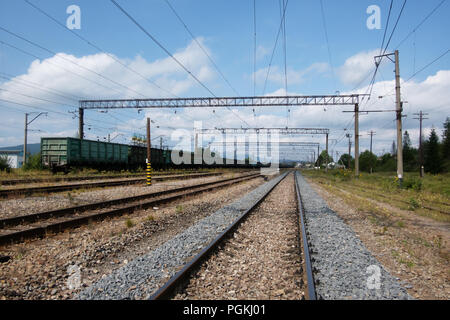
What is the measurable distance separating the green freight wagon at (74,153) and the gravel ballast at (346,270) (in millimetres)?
21847

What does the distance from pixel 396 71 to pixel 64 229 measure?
68.6ft

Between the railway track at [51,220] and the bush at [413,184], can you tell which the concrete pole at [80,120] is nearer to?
the railway track at [51,220]

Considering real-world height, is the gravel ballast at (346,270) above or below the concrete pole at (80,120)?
below

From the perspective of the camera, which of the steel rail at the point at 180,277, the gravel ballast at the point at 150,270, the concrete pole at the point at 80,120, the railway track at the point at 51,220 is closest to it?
the steel rail at the point at 180,277

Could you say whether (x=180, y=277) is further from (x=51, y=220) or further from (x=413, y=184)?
(x=413, y=184)

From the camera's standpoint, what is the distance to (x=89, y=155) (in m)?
26.0

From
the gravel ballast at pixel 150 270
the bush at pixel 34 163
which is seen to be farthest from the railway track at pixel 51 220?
the bush at pixel 34 163

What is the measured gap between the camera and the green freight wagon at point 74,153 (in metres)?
23.5

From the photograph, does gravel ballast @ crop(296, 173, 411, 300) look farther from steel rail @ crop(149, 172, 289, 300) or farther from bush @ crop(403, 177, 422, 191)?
bush @ crop(403, 177, 422, 191)

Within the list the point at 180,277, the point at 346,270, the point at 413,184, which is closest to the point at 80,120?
the point at 413,184

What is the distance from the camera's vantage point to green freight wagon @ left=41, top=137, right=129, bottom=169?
23.5 meters

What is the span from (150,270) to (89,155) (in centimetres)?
2415

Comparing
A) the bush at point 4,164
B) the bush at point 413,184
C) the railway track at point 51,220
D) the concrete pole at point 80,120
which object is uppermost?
the concrete pole at point 80,120
